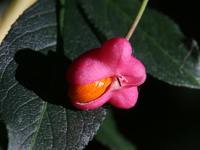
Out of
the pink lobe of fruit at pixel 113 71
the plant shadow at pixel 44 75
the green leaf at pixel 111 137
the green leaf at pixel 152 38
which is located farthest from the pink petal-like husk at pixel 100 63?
the green leaf at pixel 111 137

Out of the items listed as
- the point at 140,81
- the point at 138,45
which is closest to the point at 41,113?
the point at 140,81

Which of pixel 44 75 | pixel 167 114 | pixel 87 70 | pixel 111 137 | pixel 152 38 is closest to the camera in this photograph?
pixel 87 70

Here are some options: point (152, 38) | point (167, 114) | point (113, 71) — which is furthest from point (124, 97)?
point (167, 114)

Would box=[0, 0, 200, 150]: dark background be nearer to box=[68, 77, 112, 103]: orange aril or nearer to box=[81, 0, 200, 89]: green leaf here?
box=[81, 0, 200, 89]: green leaf

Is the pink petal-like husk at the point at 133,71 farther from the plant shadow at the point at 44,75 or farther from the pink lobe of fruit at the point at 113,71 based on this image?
the plant shadow at the point at 44,75

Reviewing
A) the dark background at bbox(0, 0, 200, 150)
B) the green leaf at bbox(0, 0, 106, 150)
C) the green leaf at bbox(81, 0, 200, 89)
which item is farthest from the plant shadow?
the dark background at bbox(0, 0, 200, 150)

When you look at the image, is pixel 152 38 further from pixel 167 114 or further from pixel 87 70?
pixel 167 114
